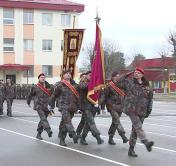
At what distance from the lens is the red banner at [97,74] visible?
41.6 ft

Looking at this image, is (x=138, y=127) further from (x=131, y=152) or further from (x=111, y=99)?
(x=111, y=99)

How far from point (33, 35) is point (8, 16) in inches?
133

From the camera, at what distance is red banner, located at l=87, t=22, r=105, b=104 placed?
12695 mm

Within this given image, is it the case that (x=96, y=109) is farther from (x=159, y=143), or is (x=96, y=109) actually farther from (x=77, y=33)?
(x=77, y=33)

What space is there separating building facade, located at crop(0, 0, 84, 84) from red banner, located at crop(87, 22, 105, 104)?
41180mm

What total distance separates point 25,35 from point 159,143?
44.0 m

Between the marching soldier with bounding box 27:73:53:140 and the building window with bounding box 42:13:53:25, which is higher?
the building window with bounding box 42:13:53:25

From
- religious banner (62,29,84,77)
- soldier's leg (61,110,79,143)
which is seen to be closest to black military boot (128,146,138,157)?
soldier's leg (61,110,79,143)

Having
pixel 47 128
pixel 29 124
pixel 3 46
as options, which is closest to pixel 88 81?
pixel 47 128

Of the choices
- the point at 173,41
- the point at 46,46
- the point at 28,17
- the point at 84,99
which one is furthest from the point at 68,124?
the point at 173,41

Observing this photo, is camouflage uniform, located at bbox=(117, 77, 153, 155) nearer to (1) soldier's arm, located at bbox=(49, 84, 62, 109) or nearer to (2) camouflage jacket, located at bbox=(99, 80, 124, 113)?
(2) camouflage jacket, located at bbox=(99, 80, 124, 113)

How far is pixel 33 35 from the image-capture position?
5603 centimetres

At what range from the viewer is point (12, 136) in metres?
14.8

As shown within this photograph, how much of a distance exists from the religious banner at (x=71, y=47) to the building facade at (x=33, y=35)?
127ft
